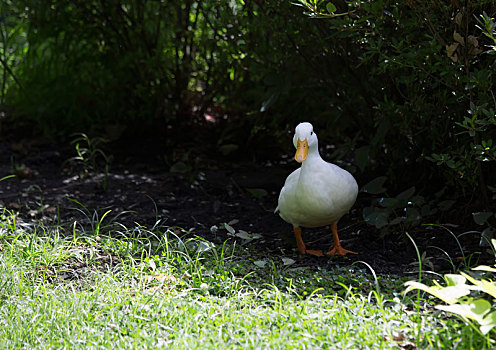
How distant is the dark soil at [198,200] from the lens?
3.35 m

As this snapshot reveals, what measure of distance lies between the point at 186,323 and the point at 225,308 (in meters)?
0.20

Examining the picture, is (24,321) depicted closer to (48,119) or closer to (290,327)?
(290,327)

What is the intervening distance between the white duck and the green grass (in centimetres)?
29

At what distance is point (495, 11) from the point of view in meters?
2.96

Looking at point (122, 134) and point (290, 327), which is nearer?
point (290, 327)

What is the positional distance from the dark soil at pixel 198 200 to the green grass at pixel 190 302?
33 cm

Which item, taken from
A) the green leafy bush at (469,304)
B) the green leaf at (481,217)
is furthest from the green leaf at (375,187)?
the green leafy bush at (469,304)

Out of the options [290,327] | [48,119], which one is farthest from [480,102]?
[48,119]

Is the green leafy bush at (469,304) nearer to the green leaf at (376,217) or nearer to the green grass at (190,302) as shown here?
the green grass at (190,302)

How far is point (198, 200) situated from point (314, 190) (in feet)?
4.33

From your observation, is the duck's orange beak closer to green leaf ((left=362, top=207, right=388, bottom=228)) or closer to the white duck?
the white duck

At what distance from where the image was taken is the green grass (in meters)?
2.32

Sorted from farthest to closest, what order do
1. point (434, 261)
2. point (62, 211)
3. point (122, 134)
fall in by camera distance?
point (122, 134) → point (62, 211) → point (434, 261)

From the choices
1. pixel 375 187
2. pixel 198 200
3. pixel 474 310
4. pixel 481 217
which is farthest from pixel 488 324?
pixel 198 200
